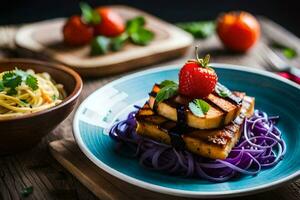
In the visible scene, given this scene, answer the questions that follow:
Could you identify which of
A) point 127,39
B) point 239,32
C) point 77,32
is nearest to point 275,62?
point 239,32

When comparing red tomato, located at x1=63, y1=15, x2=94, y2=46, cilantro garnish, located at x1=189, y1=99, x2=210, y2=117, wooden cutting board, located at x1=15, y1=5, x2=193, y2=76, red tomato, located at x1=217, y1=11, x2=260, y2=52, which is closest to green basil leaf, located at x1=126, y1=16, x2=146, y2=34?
wooden cutting board, located at x1=15, y1=5, x2=193, y2=76

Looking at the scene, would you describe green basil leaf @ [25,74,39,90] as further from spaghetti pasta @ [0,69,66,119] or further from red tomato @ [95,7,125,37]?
red tomato @ [95,7,125,37]

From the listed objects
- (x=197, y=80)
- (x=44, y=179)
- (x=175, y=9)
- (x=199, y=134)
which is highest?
(x=197, y=80)

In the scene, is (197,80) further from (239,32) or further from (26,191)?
(239,32)

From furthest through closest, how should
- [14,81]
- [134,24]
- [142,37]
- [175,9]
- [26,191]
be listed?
[175,9]
[134,24]
[142,37]
[14,81]
[26,191]

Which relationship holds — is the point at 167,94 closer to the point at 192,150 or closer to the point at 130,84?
the point at 192,150
